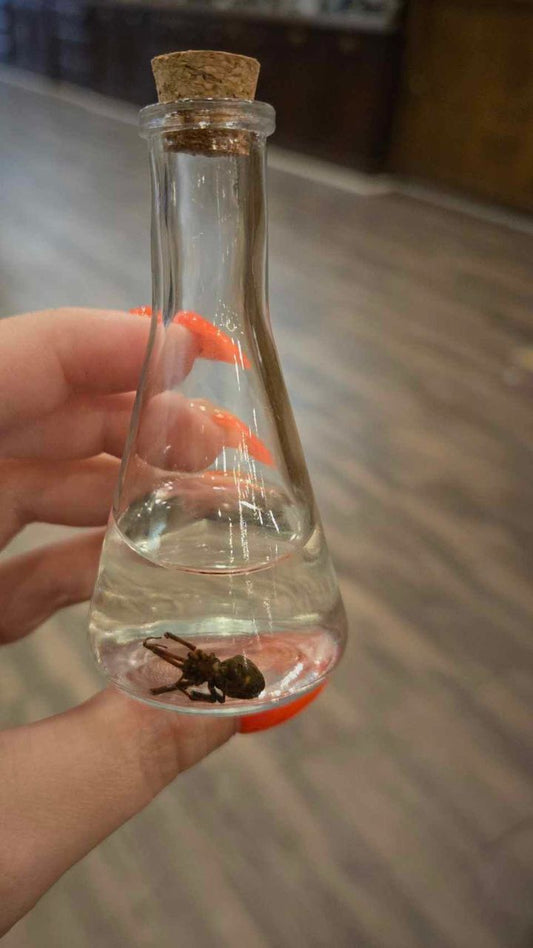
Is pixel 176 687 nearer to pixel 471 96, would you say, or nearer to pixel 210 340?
pixel 210 340

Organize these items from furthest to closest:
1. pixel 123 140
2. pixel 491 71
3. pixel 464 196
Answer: pixel 123 140 < pixel 464 196 < pixel 491 71

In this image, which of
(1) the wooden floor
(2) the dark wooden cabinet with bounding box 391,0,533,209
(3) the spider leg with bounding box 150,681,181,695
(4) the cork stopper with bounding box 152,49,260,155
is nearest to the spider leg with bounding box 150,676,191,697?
(3) the spider leg with bounding box 150,681,181,695

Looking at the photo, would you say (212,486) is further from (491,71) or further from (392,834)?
(491,71)

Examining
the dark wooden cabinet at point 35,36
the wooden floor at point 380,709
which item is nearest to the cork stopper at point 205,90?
the wooden floor at point 380,709

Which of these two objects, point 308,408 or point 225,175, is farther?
point 308,408

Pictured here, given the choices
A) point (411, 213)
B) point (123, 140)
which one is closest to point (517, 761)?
point (411, 213)

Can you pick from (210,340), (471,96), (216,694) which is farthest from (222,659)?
(471,96)

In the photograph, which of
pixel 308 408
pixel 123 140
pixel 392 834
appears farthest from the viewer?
pixel 123 140

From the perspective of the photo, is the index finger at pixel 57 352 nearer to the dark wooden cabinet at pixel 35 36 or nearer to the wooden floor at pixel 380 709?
the wooden floor at pixel 380 709

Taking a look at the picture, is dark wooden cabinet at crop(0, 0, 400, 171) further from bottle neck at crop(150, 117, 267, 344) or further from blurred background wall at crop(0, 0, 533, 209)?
bottle neck at crop(150, 117, 267, 344)
